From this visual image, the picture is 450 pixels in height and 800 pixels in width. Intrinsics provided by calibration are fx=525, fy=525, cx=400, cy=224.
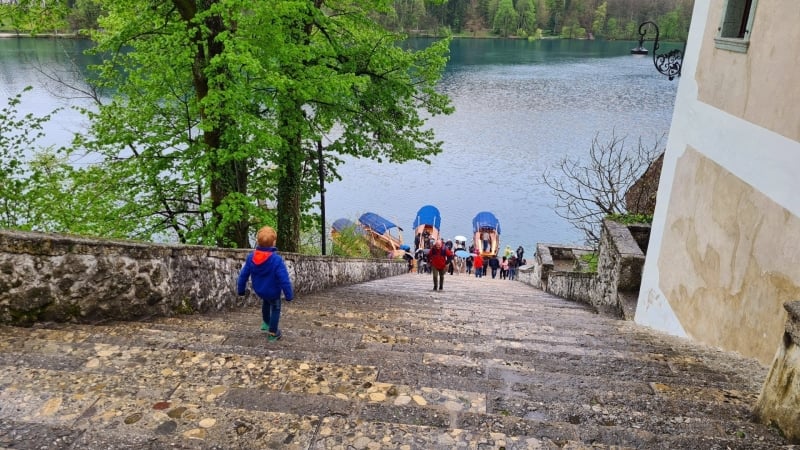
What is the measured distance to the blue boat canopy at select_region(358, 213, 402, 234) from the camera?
92.7 ft

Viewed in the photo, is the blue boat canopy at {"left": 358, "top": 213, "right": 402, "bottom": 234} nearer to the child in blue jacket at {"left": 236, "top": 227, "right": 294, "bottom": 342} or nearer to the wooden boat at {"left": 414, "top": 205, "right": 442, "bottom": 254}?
the wooden boat at {"left": 414, "top": 205, "right": 442, "bottom": 254}

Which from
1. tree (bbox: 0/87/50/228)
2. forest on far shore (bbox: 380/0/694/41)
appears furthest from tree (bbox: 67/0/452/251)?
forest on far shore (bbox: 380/0/694/41)

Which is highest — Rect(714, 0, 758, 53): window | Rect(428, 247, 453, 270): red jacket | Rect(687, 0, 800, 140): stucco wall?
Rect(714, 0, 758, 53): window

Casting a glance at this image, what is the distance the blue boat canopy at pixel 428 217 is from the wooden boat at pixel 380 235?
4.41ft

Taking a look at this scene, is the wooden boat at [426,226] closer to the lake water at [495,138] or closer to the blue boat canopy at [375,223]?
the blue boat canopy at [375,223]

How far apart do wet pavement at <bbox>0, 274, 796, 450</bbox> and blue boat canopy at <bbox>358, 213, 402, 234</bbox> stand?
23828 mm

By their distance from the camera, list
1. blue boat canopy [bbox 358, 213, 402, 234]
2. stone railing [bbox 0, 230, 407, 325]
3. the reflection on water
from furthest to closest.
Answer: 1. the reflection on water
2. blue boat canopy [bbox 358, 213, 402, 234]
3. stone railing [bbox 0, 230, 407, 325]

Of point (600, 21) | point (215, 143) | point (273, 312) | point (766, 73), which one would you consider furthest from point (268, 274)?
point (600, 21)

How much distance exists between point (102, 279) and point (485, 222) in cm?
2508

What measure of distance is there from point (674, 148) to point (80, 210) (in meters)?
10.6

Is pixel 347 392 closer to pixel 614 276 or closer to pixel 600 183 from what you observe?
pixel 614 276

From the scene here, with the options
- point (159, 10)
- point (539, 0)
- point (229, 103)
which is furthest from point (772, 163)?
point (539, 0)

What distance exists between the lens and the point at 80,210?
414 inches

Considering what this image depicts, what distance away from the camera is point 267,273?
4.00m
